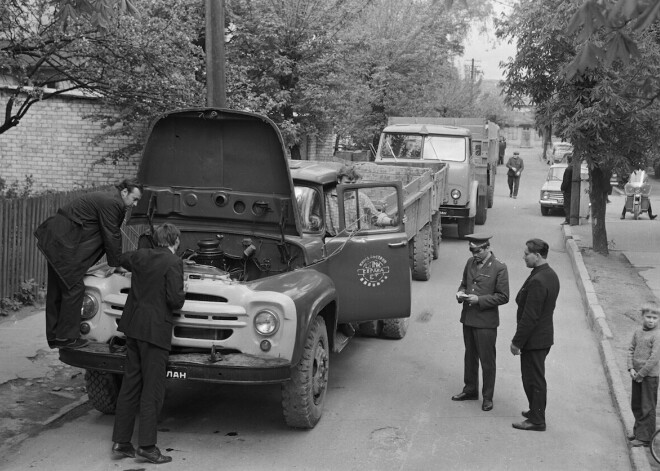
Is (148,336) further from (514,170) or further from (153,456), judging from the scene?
(514,170)

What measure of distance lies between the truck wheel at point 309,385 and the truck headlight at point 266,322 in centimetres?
46

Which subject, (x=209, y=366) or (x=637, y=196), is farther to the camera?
(x=637, y=196)

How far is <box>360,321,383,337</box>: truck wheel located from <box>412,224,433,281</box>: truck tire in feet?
11.1

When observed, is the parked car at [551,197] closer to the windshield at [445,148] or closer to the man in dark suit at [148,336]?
the windshield at [445,148]

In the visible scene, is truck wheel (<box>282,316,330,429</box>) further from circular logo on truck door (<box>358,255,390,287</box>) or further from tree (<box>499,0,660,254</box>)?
tree (<box>499,0,660,254</box>)

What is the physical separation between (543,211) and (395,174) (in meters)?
10.8

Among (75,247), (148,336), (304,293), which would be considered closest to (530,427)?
(304,293)

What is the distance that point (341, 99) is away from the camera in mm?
19375

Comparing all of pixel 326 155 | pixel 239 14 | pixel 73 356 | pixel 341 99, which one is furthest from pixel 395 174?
pixel 326 155

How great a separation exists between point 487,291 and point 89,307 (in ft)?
11.8

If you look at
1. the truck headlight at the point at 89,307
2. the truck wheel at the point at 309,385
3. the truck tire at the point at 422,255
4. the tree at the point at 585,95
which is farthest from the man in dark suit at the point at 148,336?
the tree at the point at 585,95

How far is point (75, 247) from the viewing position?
7016 mm

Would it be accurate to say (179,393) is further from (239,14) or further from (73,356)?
(239,14)

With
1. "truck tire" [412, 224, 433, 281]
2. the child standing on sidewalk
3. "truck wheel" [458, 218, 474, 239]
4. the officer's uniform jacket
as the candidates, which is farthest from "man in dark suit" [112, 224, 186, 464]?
"truck wheel" [458, 218, 474, 239]
